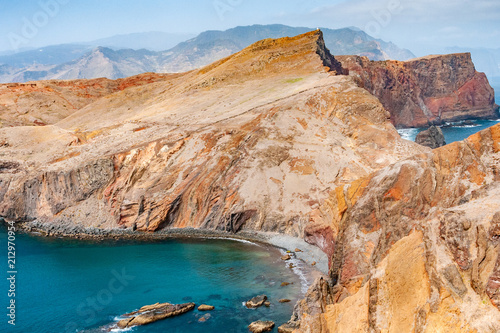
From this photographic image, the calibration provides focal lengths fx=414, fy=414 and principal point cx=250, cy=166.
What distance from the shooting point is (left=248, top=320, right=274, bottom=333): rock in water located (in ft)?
94.1

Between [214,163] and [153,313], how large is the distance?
22.5 m

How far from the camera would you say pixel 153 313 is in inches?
1230

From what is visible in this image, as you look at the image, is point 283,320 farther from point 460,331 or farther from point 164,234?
point 164,234

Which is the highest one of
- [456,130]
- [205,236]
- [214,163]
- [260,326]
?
[214,163]

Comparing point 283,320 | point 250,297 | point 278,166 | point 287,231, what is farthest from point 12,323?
point 278,166

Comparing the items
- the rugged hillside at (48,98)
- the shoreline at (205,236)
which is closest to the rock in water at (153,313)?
the shoreline at (205,236)

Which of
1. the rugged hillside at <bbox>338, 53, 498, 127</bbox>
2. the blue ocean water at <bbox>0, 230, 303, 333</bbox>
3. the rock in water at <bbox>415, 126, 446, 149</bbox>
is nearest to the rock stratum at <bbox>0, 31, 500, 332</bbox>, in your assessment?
the blue ocean water at <bbox>0, 230, 303, 333</bbox>

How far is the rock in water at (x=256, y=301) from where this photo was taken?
105 feet

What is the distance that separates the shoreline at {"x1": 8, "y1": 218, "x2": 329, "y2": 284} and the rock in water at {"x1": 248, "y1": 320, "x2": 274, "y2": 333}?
7.75 m

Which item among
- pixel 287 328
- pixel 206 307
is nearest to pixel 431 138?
pixel 287 328

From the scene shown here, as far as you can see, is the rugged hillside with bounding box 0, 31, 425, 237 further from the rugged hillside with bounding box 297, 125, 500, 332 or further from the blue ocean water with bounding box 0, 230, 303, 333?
the rugged hillside with bounding box 297, 125, 500, 332

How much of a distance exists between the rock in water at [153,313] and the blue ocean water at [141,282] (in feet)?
1.78

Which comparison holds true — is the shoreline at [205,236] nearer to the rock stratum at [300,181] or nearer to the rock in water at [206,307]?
the rock stratum at [300,181]

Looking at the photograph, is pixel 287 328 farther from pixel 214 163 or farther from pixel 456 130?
pixel 456 130
